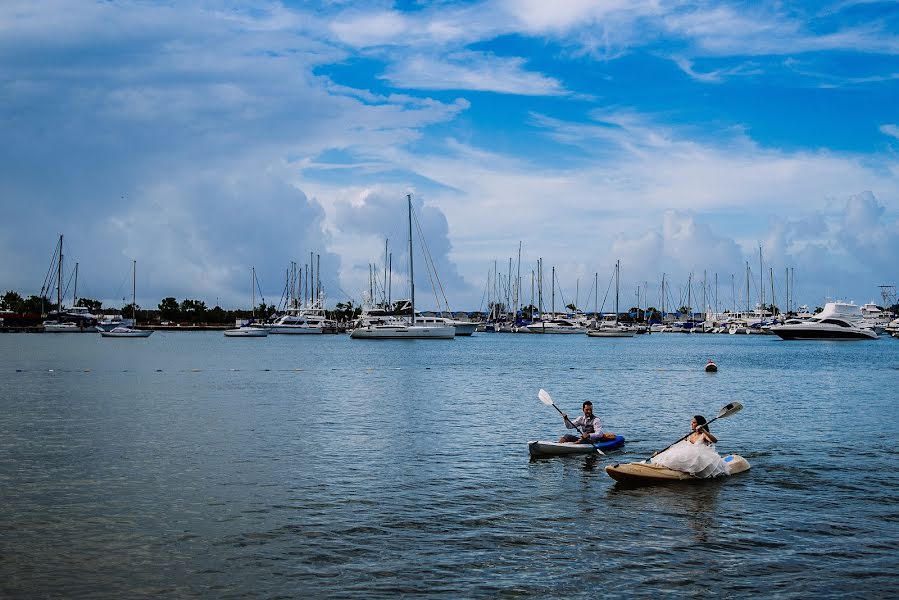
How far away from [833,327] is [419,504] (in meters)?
162

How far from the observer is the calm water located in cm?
1666

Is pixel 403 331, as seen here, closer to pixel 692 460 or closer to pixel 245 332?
pixel 245 332

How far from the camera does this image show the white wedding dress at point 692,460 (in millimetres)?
25750

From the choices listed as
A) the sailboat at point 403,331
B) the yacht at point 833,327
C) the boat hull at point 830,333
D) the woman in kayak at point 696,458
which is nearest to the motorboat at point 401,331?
the sailboat at point 403,331

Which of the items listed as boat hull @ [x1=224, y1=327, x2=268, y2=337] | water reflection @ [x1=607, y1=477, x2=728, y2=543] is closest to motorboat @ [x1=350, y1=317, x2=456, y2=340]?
boat hull @ [x1=224, y1=327, x2=268, y2=337]

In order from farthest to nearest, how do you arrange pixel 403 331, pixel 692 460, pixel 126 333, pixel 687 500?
pixel 126 333 < pixel 403 331 < pixel 692 460 < pixel 687 500

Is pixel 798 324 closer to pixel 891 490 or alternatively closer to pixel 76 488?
pixel 891 490

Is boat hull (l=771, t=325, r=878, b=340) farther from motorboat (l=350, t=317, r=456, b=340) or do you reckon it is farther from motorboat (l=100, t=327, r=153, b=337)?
motorboat (l=100, t=327, r=153, b=337)

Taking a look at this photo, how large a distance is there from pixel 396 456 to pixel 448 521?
1033 centimetres

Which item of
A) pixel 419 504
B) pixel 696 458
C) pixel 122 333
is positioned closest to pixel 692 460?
pixel 696 458

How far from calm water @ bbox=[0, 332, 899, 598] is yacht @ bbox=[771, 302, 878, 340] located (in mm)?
124050

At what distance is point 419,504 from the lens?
23.0m

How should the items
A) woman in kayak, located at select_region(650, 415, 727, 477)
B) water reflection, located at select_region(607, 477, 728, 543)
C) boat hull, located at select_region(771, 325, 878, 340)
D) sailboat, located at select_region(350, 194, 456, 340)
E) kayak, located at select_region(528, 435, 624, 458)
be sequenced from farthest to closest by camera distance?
1. boat hull, located at select_region(771, 325, 878, 340)
2. sailboat, located at select_region(350, 194, 456, 340)
3. kayak, located at select_region(528, 435, 624, 458)
4. woman in kayak, located at select_region(650, 415, 727, 477)
5. water reflection, located at select_region(607, 477, 728, 543)

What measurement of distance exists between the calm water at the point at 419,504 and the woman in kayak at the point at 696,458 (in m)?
0.69
